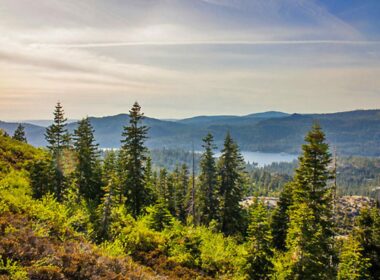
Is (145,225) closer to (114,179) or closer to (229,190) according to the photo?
(114,179)

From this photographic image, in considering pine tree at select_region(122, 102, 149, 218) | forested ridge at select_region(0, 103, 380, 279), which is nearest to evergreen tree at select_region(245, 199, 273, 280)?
forested ridge at select_region(0, 103, 380, 279)

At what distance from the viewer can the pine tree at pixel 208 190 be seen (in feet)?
141

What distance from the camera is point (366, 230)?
99.6 feet

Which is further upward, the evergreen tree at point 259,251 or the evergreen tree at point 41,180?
the evergreen tree at point 41,180

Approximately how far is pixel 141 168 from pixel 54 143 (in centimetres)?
841

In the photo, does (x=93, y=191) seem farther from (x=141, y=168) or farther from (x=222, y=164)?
(x=222, y=164)

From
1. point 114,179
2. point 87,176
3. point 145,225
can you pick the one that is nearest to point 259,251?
point 145,225

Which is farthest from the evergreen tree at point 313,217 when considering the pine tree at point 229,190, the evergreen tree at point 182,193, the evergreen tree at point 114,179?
the evergreen tree at point 182,193

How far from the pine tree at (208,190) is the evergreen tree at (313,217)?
69.4 ft

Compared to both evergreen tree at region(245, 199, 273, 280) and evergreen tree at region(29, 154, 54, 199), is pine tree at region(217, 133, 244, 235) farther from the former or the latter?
evergreen tree at region(29, 154, 54, 199)

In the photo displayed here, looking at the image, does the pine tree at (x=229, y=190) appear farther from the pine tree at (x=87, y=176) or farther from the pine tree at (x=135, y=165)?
the pine tree at (x=87, y=176)

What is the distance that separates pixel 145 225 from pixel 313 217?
10417 mm

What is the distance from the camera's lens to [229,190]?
136 ft

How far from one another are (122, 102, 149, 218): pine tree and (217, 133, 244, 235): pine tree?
12.7 meters
